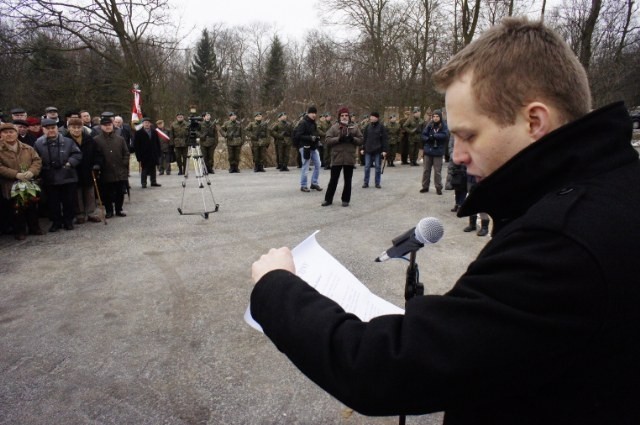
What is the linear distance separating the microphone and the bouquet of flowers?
6791mm

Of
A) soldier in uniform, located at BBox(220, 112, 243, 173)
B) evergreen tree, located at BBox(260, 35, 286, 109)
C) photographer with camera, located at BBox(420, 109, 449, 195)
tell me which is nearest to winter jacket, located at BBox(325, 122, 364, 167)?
photographer with camera, located at BBox(420, 109, 449, 195)

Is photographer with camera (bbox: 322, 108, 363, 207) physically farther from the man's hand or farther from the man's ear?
the man's ear

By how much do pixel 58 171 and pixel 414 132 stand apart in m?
12.8

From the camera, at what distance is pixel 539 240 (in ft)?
2.48

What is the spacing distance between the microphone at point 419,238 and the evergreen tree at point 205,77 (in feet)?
130

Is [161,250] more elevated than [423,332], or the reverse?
[423,332]

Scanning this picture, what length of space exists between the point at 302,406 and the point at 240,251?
3.49 meters

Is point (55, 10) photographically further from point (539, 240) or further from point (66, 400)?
point (539, 240)

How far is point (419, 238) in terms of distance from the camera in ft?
5.23

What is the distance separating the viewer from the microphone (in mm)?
1581

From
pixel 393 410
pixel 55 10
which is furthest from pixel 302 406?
pixel 55 10

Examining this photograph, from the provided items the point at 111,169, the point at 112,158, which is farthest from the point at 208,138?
the point at 111,169

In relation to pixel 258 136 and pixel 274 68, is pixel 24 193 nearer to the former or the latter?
pixel 258 136

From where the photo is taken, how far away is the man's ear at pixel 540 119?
3.07 ft
